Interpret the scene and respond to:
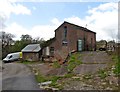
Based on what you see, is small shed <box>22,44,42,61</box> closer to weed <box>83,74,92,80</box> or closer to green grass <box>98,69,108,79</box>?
A: green grass <box>98,69,108,79</box>

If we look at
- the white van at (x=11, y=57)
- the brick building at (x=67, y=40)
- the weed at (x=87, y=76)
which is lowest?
the weed at (x=87, y=76)

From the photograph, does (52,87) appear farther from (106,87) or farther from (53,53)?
(53,53)

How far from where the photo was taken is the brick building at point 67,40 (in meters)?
33.3

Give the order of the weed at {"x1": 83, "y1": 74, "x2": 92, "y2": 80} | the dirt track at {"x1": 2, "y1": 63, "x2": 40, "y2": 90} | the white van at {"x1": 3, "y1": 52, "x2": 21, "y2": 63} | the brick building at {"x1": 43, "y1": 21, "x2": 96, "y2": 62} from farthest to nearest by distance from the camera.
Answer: the white van at {"x1": 3, "y1": 52, "x2": 21, "y2": 63} < the brick building at {"x1": 43, "y1": 21, "x2": 96, "y2": 62} < the weed at {"x1": 83, "y1": 74, "x2": 92, "y2": 80} < the dirt track at {"x1": 2, "y1": 63, "x2": 40, "y2": 90}

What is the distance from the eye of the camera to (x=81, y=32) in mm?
34219

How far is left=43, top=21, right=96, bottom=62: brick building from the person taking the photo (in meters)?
33.3

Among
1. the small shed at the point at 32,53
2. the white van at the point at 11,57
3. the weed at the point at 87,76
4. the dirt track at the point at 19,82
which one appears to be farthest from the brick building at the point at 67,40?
the weed at the point at 87,76

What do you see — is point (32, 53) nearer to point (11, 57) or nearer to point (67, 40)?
point (11, 57)

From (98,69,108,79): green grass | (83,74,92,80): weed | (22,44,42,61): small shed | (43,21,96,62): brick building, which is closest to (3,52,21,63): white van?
(22,44,42,61): small shed

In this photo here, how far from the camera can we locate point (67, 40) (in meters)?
33.6

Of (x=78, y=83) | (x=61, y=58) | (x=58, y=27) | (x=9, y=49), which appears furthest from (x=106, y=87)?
(x=9, y=49)

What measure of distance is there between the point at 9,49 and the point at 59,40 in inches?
863

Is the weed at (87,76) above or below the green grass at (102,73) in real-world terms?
below

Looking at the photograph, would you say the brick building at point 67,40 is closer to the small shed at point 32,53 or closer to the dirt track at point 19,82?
the small shed at point 32,53
